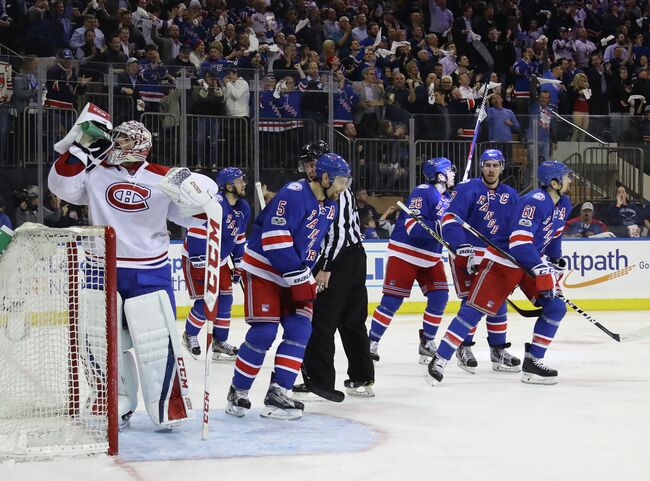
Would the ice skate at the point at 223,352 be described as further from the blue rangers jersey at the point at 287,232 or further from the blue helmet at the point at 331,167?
the blue helmet at the point at 331,167

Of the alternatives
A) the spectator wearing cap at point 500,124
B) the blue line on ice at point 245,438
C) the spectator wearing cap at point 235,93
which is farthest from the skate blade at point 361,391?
the spectator wearing cap at point 500,124

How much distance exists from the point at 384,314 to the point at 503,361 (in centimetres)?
85

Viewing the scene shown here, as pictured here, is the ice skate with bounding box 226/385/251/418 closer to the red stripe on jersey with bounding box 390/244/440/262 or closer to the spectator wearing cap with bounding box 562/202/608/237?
the red stripe on jersey with bounding box 390/244/440/262

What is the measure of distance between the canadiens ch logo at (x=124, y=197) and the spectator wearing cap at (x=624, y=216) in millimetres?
7451

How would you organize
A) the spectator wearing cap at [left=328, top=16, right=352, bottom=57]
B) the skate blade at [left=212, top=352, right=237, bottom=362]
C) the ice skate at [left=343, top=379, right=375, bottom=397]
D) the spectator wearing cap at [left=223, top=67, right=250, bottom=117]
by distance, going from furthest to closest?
the spectator wearing cap at [left=328, top=16, right=352, bottom=57]
the spectator wearing cap at [left=223, top=67, right=250, bottom=117]
the skate blade at [left=212, top=352, right=237, bottom=362]
the ice skate at [left=343, top=379, right=375, bottom=397]

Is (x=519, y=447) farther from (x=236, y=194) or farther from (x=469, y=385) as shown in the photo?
(x=236, y=194)

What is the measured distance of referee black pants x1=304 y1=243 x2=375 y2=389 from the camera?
5289mm

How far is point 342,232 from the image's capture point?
5457 mm

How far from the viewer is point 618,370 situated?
22.0 ft

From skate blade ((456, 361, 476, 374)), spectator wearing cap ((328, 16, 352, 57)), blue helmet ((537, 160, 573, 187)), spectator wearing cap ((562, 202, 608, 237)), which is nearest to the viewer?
blue helmet ((537, 160, 573, 187))

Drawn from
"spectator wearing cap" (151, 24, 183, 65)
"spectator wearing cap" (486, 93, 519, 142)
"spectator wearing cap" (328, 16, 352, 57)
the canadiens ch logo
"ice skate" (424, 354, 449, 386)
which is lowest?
"ice skate" (424, 354, 449, 386)

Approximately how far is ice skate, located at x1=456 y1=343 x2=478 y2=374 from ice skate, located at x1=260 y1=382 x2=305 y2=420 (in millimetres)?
1966

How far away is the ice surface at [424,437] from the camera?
3.80 m

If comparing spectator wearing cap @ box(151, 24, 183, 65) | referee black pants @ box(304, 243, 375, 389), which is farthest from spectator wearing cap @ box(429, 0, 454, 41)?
referee black pants @ box(304, 243, 375, 389)
